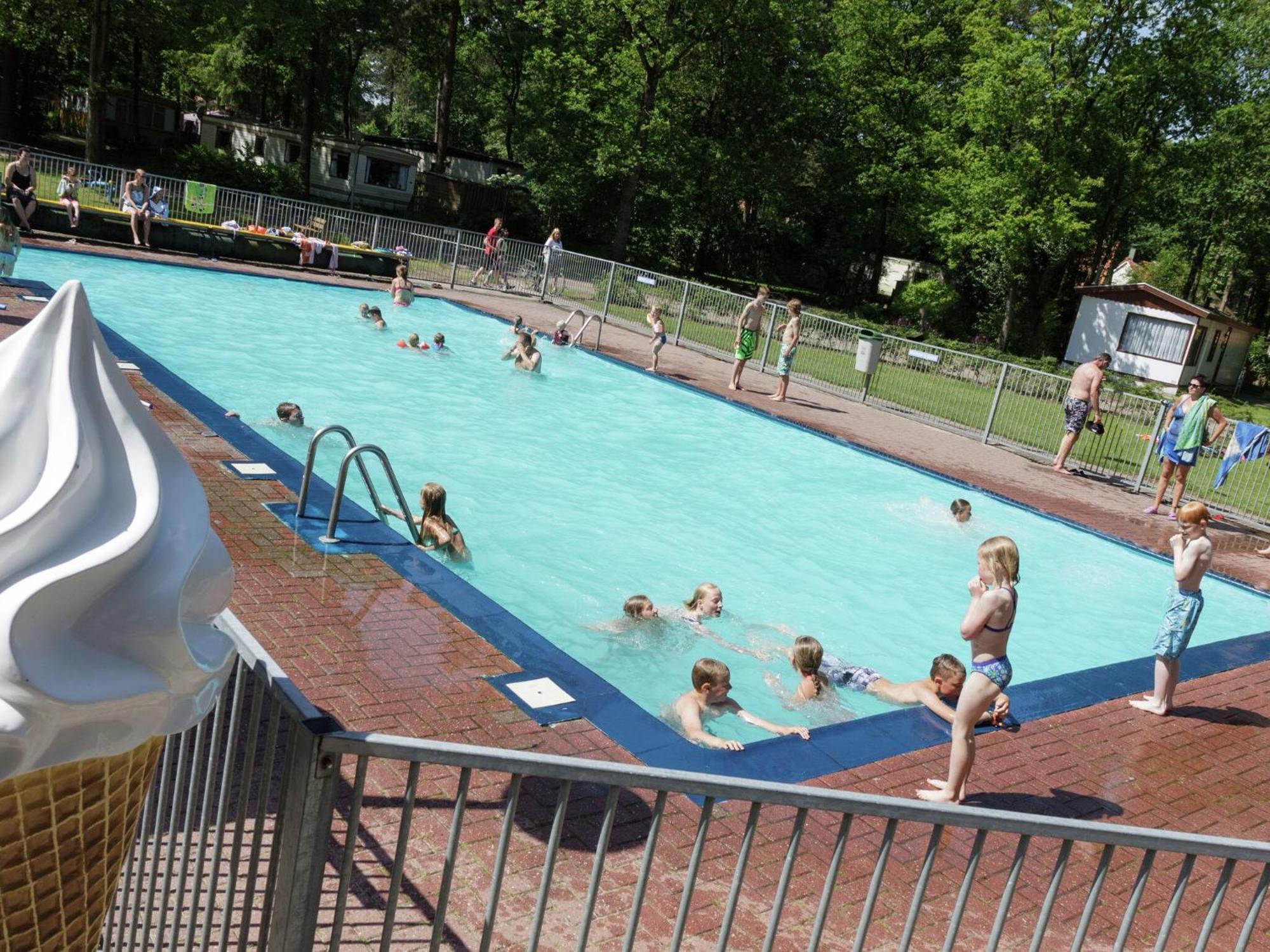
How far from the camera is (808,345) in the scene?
24469 millimetres

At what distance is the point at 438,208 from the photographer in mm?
51281

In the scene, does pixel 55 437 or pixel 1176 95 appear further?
pixel 1176 95

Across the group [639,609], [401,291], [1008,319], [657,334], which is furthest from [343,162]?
[639,609]

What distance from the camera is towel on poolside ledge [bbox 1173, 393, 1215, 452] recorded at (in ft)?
51.1

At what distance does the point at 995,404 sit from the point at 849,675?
40.9ft

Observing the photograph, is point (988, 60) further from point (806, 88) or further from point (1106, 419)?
point (1106, 419)

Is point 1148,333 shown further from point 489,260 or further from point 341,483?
point 341,483

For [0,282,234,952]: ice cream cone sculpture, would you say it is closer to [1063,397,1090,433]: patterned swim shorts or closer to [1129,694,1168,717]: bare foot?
[1129,694,1168,717]: bare foot

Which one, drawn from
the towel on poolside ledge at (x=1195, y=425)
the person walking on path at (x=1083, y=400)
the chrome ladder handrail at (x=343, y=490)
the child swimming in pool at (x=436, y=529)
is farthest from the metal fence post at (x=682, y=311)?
the chrome ladder handrail at (x=343, y=490)

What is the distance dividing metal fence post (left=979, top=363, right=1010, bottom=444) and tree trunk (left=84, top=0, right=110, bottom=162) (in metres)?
29.0

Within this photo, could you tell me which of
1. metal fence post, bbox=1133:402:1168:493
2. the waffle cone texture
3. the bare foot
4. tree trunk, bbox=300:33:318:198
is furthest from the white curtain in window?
the waffle cone texture

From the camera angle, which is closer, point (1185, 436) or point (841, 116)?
point (1185, 436)

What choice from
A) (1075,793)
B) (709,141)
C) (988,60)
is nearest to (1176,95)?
(988,60)

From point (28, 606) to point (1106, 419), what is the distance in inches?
779
